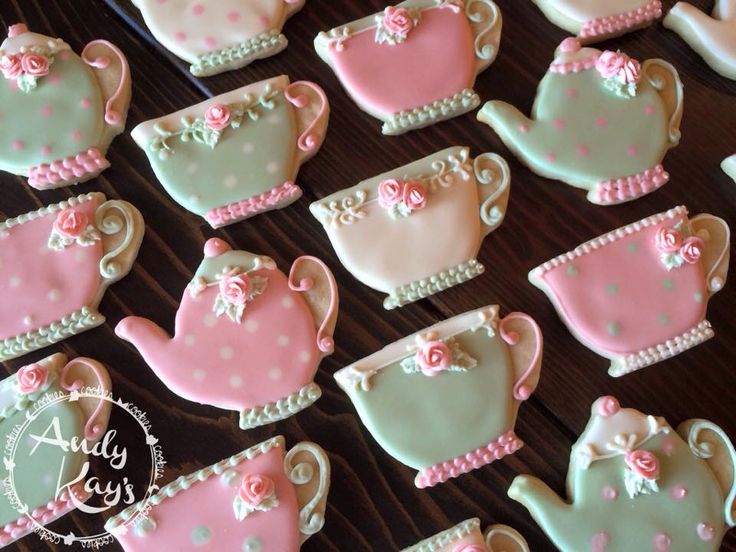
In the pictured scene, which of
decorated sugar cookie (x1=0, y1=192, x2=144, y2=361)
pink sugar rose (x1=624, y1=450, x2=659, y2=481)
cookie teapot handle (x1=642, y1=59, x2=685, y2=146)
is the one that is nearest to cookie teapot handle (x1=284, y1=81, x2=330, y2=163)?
decorated sugar cookie (x1=0, y1=192, x2=144, y2=361)

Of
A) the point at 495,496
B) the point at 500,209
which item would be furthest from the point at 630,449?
the point at 500,209

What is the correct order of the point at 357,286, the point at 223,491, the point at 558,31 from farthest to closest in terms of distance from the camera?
the point at 558,31 → the point at 357,286 → the point at 223,491

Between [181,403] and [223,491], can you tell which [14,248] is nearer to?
[181,403]

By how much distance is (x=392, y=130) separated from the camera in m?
1.21

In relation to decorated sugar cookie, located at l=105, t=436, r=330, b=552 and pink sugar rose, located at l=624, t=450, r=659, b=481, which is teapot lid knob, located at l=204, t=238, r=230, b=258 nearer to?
decorated sugar cookie, located at l=105, t=436, r=330, b=552

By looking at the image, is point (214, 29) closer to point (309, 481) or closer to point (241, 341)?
point (241, 341)

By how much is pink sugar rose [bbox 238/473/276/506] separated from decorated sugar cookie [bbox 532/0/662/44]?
98cm

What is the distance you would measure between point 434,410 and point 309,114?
0.56 m

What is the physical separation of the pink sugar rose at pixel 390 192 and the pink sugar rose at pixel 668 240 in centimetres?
46

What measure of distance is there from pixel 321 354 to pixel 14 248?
0.54m

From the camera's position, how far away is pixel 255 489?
103 cm

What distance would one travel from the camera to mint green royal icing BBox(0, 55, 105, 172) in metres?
1.14

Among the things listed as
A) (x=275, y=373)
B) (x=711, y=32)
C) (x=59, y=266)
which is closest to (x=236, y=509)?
(x=275, y=373)

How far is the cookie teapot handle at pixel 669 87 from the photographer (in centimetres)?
126
